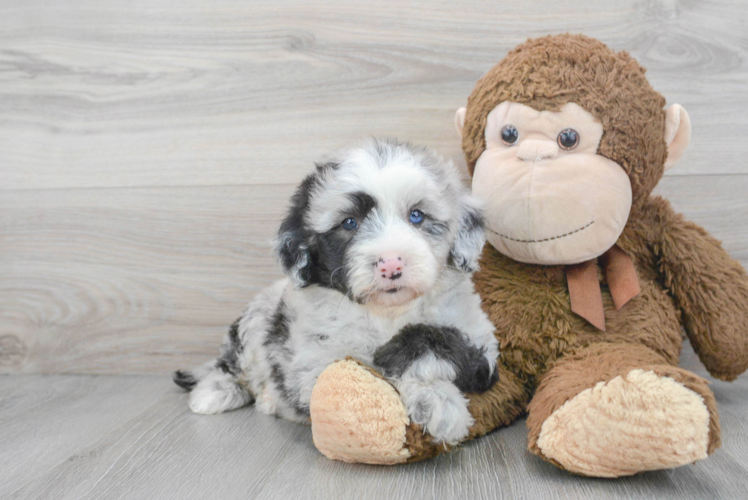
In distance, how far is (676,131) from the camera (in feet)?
5.62

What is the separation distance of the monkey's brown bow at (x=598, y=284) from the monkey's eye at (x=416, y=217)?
58cm

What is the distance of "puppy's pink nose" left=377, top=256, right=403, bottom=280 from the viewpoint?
130 cm

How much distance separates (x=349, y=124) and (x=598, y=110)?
97 centimetres

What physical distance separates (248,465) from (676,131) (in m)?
1.55

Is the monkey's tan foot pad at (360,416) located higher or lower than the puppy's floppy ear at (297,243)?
lower

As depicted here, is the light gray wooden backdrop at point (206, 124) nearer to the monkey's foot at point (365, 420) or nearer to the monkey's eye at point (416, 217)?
the monkey's eye at point (416, 217)

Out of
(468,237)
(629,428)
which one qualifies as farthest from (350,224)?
(629,428)

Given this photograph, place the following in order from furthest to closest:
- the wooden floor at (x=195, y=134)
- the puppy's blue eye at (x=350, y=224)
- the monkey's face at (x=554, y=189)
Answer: the wooden floor at (x=195, y=134) → the monkey's face at (x=554, y=189) → the puppy's blue eye at (x=350, y=224)

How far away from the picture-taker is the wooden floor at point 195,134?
2111 millimetres

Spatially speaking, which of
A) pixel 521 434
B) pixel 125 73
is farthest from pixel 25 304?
pixel 521 434

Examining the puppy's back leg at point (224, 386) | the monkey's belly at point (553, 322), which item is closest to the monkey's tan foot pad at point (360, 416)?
the monkey's belly at point (553, 322)

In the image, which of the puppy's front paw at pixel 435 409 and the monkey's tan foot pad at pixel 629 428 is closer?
the monkey's tan foot pad at pixel 629 428

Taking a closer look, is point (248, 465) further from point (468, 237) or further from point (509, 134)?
point (509, 134)

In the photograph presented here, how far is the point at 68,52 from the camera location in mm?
2365
